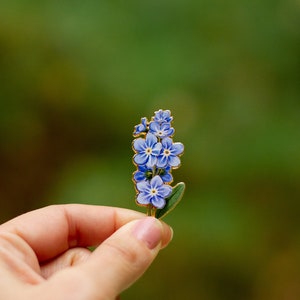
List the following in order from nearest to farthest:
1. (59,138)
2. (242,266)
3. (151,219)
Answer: (151,219) → (242,266) → (59,138)

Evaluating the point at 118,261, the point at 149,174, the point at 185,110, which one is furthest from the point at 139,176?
the point at 185,110

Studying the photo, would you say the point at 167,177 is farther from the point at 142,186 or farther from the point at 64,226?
the point at 64,226

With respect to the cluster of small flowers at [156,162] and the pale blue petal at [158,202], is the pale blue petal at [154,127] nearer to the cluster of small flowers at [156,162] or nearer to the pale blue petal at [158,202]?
the cluster of small flowers at [156,162]

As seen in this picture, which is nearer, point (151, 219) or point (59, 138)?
point (151, 219)

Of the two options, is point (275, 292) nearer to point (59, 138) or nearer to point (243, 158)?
point (243, 158)

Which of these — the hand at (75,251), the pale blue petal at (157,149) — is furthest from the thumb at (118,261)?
the pale blue petal at (157,149)

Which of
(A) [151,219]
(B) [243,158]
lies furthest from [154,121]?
(B) [243,158]

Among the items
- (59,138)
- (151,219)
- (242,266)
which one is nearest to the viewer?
(151,219)
